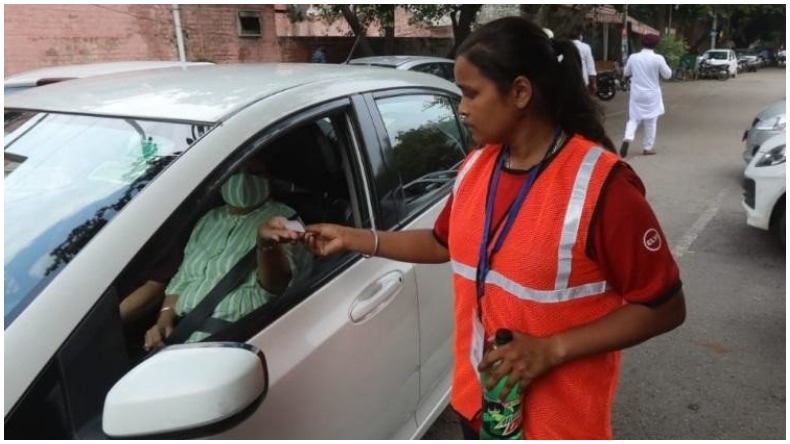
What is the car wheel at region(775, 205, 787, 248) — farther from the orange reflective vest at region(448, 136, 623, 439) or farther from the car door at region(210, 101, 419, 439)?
the orange reflective vest at region(448, 136, 623, 439)

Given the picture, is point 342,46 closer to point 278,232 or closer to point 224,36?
point 224,36

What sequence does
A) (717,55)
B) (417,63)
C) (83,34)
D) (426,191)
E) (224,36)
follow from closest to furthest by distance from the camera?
(426,191)
(417,63)
(83,34)
(224,36)
(717,55)

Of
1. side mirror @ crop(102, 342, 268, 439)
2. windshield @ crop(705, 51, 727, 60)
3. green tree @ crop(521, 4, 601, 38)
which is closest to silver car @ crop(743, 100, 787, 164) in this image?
side mirror @ crop(102, 342, 268, 439)

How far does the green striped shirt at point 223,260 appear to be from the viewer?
1787 mm

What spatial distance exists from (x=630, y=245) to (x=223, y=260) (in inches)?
48.2

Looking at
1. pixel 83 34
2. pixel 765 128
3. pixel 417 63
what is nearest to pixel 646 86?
pixel 765 128

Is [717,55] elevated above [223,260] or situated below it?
below

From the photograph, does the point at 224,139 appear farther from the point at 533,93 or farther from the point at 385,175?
the point at 533,93

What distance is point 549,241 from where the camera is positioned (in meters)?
1.20

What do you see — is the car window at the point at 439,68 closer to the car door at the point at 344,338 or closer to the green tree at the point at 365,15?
the green tree at the point at 365,15

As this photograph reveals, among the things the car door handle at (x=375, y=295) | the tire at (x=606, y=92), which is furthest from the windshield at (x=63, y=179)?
the tire at (x=606, y=92)

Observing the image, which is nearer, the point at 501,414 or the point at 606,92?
the point at 501,414

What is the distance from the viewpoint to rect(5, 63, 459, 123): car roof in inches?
67.9

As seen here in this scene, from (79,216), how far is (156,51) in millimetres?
11851
